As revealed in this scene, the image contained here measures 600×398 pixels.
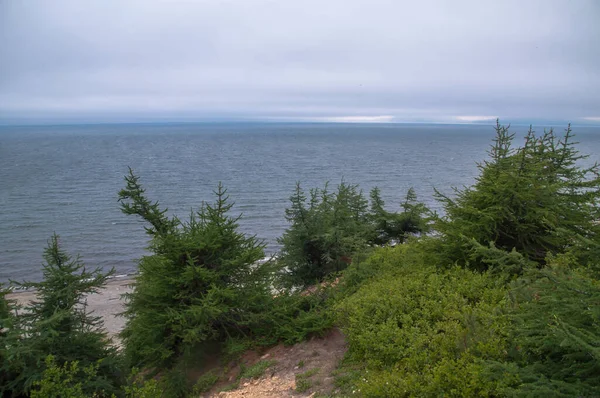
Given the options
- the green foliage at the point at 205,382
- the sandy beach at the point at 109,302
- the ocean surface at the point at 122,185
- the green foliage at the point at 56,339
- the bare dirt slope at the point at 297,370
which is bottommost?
the sandy beach at the point at 109,302

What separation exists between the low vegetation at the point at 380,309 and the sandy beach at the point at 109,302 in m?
11.2

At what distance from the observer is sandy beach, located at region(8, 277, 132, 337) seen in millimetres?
22891

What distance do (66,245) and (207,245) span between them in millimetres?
28723

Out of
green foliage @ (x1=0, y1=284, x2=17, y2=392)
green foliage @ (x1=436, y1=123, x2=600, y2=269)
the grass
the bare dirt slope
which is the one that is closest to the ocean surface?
the bare dirt slope

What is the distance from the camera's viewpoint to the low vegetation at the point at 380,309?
6957mm

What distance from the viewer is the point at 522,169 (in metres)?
11.9

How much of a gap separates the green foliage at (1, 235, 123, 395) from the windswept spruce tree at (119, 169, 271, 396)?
3.70 ft

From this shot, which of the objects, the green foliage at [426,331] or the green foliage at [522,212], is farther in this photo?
the green foliage at [522,212]

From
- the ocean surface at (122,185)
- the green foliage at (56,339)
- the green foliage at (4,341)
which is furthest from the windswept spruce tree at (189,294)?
the ocean surface at (122,185)

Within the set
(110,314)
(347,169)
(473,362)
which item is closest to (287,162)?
(347,169)

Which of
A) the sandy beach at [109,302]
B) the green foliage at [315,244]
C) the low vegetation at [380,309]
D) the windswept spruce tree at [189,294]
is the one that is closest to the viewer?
the low vegetation at [380,309]

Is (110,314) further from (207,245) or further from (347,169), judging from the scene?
(347,169)

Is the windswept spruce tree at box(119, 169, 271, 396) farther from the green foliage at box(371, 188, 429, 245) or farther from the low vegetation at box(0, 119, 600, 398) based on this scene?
the green foliage at box(371, 188, 429, 245)

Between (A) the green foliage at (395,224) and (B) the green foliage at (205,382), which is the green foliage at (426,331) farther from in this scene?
(A) the green foliage at (395,224)
